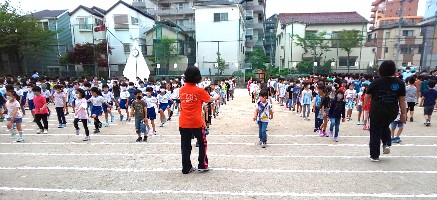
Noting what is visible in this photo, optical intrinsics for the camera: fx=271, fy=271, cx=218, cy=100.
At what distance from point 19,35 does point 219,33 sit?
1998 cm

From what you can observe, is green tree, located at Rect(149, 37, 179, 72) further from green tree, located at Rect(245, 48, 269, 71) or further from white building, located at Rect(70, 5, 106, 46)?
green tree, located at Rect(245, 48, 269, 71)

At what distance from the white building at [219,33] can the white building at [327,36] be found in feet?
18.8

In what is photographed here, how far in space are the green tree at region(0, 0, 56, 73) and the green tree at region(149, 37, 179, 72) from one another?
10440mm

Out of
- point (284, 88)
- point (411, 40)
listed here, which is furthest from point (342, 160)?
point (411, 40)

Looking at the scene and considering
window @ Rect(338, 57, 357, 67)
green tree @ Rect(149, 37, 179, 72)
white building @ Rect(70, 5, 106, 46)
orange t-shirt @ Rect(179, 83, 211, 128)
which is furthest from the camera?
white building @ Rect(70, 5, 106, 46)

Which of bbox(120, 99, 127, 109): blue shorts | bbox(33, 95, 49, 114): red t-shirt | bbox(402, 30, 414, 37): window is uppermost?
bbox(402, 30, 414, 37): window

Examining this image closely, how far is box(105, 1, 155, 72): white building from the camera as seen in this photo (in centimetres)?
3225

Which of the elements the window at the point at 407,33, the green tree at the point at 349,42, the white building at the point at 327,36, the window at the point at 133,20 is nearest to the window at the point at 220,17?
the white building at the point at 327,36

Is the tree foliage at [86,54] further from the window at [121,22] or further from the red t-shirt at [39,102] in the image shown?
the red t-shirt at [39,102]

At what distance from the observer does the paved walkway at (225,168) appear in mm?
4484

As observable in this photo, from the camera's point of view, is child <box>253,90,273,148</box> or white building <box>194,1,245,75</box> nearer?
child <box>253,90,273,148</box>

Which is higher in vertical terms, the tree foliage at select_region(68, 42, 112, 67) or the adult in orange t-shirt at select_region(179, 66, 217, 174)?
the tree foliage at select_region(68, 42, 112, 67)

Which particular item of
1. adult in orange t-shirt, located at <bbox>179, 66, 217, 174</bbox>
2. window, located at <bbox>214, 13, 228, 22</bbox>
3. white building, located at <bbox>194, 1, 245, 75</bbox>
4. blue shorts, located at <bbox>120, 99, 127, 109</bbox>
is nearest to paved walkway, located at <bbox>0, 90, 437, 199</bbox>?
adult in orange t-shirt, located at <bbox>179, 66, 217, 174</bbox>

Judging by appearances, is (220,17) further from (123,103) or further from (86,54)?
(123,103)
